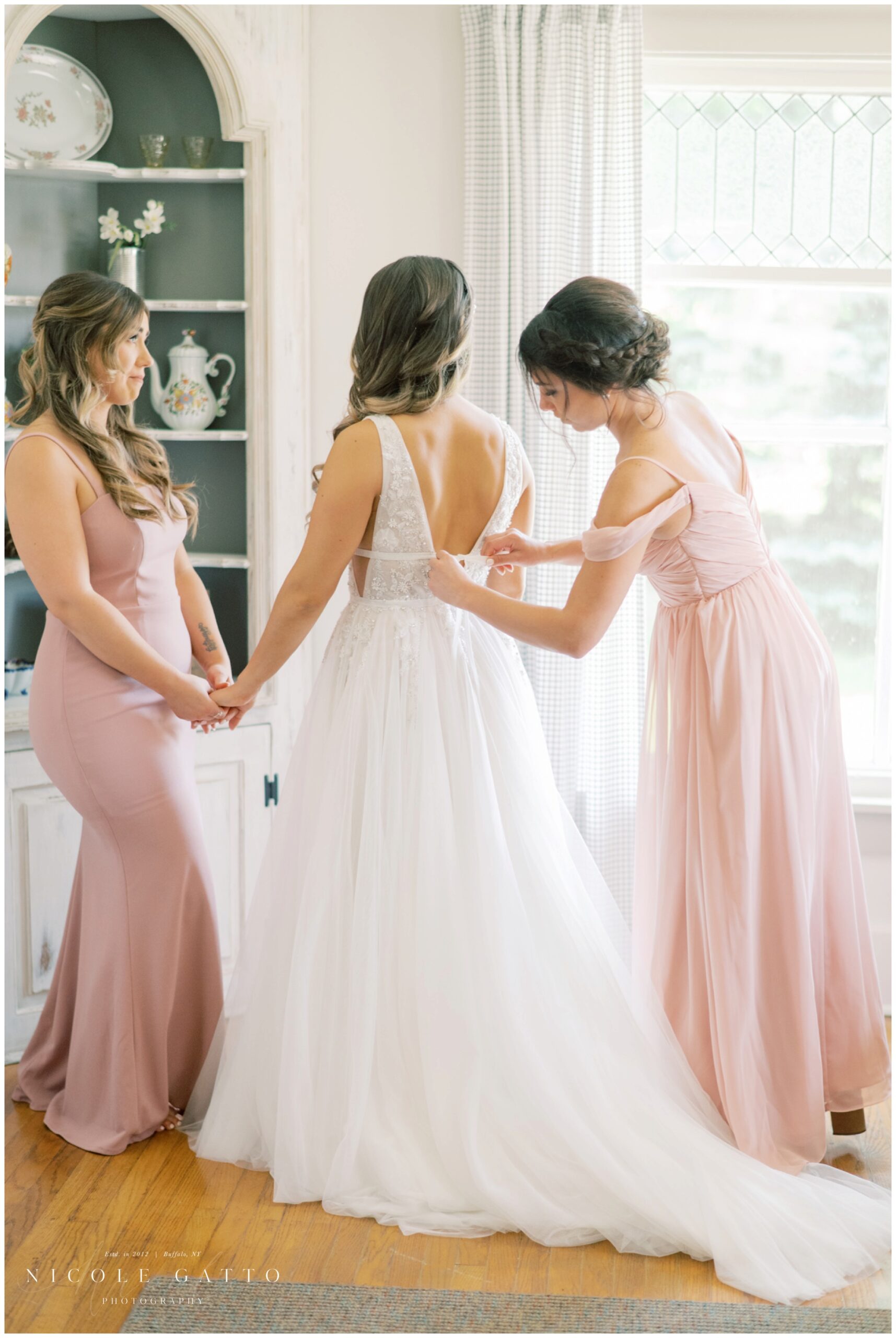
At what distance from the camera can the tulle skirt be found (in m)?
1.79

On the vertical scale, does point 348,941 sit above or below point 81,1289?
above

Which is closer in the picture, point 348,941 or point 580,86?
point 348,941

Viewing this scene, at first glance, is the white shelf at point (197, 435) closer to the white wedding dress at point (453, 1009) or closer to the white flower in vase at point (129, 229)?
the white flower in vase at point (129, 229)

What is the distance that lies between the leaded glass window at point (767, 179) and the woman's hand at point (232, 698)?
1.80 metres

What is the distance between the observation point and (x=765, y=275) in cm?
309

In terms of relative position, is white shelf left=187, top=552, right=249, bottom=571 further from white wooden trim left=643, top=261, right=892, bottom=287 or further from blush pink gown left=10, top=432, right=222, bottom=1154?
white wooden trim left=643, top=261, right=892, bottom=287

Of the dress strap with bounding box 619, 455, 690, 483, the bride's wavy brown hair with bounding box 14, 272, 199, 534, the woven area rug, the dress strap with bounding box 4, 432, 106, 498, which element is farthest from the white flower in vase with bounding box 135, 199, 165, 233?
the woven area rug

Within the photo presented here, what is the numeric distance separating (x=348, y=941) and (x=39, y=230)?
78.9 inches

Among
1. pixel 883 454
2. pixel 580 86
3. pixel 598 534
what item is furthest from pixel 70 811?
pixel 883 454

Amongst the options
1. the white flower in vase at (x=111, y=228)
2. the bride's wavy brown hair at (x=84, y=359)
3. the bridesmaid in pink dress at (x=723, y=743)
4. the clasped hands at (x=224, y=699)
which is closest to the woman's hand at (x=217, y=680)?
the clasped hands at (x=224, y=699)

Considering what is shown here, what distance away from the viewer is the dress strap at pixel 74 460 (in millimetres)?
2066

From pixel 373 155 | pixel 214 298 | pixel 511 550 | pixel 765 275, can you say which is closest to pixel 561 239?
pixel 373 155

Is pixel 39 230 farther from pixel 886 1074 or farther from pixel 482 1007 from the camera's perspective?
pixel 886 1074

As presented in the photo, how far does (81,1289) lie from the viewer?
174 centimetres
